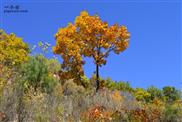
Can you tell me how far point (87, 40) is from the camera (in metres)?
39.3

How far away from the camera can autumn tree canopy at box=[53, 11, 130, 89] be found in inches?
1529

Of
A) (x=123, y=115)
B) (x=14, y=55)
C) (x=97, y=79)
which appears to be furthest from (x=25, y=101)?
(x=14, y=55)

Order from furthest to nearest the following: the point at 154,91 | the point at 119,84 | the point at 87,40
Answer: the point at 154,91, the point at 119,84, the point at 87,40

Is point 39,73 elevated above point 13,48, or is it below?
below

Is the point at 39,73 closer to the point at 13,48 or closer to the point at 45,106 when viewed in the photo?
the point at 45,106

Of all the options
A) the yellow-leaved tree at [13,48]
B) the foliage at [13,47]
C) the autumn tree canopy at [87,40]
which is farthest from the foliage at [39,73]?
the foliage at [13,47]

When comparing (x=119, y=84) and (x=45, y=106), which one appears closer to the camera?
(x=45, y=106)

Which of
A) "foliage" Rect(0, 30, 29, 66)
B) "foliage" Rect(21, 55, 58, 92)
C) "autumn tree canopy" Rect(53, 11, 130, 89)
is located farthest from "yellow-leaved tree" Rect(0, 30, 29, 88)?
"foliage" Rect(21, 55, 58, 92)

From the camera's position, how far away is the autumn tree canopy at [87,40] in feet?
127

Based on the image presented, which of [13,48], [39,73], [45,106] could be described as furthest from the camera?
[13,48]

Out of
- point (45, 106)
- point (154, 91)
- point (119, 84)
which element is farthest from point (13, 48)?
point (45, 106)

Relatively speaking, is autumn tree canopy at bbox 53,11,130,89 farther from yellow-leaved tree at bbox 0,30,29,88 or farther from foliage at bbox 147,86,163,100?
foliage at bbox 147,86,163,100

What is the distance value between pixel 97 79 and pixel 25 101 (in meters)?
23.4

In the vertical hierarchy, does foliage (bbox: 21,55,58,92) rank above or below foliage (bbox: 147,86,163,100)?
below
